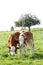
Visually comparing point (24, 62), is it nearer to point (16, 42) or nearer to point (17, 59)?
point (17, 59)

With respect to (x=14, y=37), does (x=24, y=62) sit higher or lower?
lower

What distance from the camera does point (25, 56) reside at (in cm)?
1709

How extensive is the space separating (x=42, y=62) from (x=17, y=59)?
2.02m

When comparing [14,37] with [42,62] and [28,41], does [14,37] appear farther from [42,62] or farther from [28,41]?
[42,62]

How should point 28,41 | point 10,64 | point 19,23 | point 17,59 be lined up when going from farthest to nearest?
1. point 19,23
2. point 28,41
3. point 17,59
4. point 10,64

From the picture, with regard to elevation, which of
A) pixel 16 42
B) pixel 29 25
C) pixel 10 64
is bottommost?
pixel 10 64

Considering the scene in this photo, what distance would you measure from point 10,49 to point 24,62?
194 cm

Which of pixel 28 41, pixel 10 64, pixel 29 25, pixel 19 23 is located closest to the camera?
pixel 10 64

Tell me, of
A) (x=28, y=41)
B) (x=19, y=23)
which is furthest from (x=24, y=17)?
(x=28, y=41)

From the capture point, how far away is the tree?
2842 inches

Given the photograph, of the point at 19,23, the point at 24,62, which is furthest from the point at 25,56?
the point at 19,23

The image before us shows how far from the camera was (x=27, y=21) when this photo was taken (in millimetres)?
73438

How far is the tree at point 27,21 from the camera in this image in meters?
72.2

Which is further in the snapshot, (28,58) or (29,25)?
(29,25)
